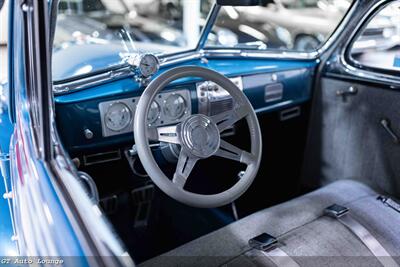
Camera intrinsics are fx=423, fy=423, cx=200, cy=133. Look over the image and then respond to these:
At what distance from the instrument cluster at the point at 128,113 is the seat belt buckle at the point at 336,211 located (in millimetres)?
737

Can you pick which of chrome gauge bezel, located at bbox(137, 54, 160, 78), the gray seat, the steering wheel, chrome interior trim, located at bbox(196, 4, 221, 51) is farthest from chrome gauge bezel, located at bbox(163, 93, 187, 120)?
the gray seat

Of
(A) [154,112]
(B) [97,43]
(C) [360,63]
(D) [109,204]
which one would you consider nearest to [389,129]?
(C) [360,63]

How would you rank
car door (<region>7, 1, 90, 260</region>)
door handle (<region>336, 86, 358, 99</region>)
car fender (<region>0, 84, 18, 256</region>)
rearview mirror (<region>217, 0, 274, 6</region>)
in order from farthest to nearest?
door handle (<region>336, 86, 358, 99</region>) → rearview mirror (<region>217, 0, 274, 6</region>) → car fender (<region>0, 84, 18, 256</region>) → car door (<region>7, 1, 90, 260</region>)

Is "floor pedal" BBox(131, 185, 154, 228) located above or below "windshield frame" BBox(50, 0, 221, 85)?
below

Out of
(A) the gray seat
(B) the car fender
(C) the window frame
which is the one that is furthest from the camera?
(C) the window frame

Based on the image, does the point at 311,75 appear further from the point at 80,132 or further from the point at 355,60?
the point at 80,132

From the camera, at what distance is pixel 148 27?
6.41 meters

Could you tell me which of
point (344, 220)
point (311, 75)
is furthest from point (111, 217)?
point (311, 75)

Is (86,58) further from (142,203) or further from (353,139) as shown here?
(353,139)

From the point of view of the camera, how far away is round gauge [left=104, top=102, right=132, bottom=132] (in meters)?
1.80

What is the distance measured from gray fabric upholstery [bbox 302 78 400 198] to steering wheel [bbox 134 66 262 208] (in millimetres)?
898

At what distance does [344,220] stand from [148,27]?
523cm

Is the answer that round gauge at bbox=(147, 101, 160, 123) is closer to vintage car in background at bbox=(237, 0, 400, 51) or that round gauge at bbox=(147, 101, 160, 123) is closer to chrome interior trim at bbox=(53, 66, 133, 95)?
chrome interior trim at bbox=(53, 66, 133, 95)

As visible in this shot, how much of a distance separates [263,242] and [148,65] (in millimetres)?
853
